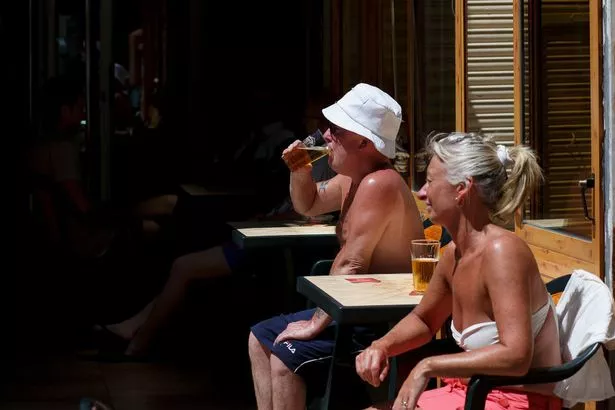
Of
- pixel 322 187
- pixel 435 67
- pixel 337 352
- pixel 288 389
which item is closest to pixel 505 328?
pixel 337 352

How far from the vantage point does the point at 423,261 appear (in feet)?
11.9

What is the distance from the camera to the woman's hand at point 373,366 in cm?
297

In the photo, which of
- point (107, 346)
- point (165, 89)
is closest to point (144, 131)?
point (165, 89)

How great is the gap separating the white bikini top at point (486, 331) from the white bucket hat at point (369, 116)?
3.94ft

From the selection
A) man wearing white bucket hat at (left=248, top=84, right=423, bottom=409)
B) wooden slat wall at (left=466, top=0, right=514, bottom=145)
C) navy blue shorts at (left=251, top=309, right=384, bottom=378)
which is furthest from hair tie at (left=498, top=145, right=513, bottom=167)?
wooden slat wall at (left=466, top=0, right=514, bottom=145)

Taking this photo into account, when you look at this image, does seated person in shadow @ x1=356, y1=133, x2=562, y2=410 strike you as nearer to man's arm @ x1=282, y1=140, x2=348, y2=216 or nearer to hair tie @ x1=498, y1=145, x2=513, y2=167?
hair tie @ x1=498, y1=145, x2=513, y2=167

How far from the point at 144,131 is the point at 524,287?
706cm

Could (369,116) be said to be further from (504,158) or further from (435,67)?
(435,67)

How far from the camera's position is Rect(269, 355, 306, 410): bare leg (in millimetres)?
3984

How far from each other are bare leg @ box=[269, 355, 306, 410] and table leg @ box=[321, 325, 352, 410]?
0.44 feet

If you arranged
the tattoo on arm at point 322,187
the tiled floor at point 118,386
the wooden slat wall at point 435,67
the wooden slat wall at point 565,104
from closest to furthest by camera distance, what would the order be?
the wooden slat wall at point 565,104 < the tattoo on arm at point 322,187 < the wooden slat wall at point 435,67 < the tiled floor at point 118,386

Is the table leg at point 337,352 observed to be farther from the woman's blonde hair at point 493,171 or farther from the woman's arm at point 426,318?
the woman's blonde hair at point 493,171

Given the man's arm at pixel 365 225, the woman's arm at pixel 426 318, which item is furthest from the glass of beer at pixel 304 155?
the woman's arm at pixel 426 318

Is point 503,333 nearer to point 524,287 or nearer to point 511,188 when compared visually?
point 524,287
